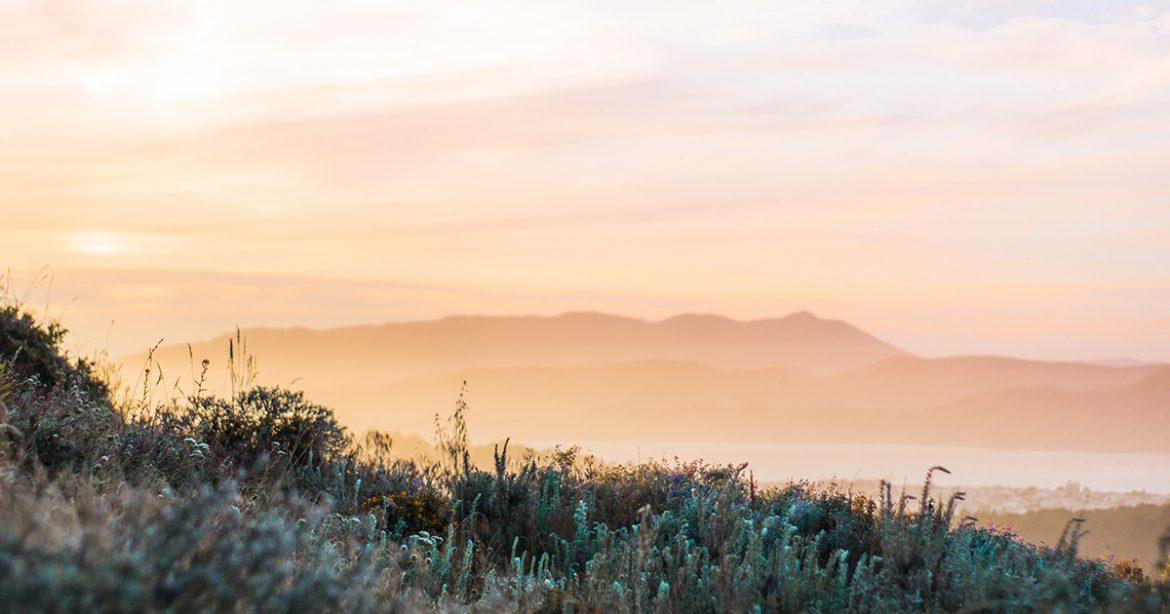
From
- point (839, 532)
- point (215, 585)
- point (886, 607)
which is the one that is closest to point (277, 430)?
point (839, 532)

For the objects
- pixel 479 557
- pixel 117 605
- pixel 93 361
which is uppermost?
pixel 93 361

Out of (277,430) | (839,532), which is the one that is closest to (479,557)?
(839,532)

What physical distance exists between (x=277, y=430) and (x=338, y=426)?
2.50ft

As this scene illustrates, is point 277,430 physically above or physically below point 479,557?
A: above

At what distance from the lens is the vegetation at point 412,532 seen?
3.52 meters

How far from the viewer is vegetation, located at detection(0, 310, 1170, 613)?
11.6 ft

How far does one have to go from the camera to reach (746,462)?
11133mm

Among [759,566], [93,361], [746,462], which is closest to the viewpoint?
[759,566]

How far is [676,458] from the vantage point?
480 inches

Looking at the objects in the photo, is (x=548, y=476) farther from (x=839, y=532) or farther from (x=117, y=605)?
(x=117, y=605)

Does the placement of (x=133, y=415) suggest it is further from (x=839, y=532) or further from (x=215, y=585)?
(x=215, y=585)

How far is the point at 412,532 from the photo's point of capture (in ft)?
30.5

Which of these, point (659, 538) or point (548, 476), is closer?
point (659, 538)

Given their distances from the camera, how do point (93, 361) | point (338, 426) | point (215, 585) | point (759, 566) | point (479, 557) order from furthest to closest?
point (93, 361) → point (338, 426) → point (479, 557) → point (759, 566) → point (215, 585)
